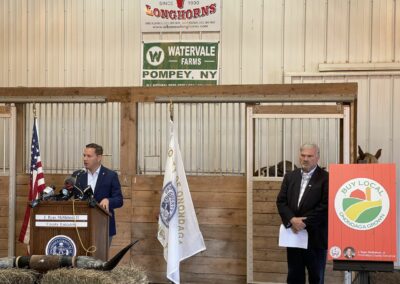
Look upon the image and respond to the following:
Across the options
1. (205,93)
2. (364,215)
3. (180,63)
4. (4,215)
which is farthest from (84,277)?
(180,63)

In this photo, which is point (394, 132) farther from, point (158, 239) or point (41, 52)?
point (41, 52)

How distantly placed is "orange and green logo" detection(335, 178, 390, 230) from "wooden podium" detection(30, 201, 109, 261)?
1.40 metres

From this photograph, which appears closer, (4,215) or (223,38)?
(4,215)

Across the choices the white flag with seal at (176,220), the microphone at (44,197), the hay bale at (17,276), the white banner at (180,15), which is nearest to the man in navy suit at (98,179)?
the white flag with seal at (176,220)

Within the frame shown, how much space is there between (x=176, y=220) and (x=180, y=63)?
2.77 metres

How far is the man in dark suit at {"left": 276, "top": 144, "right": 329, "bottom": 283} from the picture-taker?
12.5 feet

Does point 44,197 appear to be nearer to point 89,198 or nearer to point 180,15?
point 89,198

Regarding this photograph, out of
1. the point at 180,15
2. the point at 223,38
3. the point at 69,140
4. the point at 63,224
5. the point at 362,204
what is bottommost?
the point at 63,224

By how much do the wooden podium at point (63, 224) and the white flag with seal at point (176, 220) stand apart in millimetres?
1539

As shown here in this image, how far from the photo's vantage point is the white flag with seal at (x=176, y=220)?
178 inches

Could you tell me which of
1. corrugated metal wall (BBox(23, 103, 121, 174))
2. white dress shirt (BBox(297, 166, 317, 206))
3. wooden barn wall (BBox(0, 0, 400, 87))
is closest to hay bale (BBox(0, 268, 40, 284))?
white dress shirt (BBox(297, 166, 317, 206))

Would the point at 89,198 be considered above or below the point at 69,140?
below

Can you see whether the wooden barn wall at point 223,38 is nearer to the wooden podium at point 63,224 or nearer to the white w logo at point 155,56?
the white w logo at point 155,56

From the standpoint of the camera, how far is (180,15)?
685 cm
